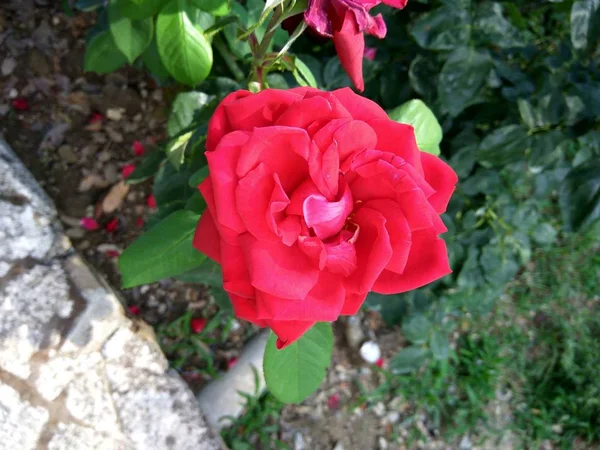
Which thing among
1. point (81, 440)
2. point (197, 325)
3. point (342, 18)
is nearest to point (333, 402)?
point (197, 325)

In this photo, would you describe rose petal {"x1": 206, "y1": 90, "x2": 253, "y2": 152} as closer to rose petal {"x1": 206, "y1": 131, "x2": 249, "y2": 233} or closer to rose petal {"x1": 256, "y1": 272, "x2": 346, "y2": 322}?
rose petal {"x1": 206, "y1": 131, "x2": 249, "y2": 233}

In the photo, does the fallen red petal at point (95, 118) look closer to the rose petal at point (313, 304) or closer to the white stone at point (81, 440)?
the white stone at point (81, 440)

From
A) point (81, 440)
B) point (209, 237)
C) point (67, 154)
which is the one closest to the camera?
point (209, 237)

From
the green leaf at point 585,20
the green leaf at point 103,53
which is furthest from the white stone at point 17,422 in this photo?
the green leaf at point 585,20

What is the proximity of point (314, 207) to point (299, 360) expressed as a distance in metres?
0.41

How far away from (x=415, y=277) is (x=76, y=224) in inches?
55.5

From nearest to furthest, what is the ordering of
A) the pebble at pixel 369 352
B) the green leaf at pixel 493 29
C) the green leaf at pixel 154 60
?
the green leaf at pixel 493 29, the green leaf at pixel 154 60, the pebble at pixel 369 352

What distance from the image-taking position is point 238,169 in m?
0.63

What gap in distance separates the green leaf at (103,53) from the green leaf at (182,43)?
13.8 inches

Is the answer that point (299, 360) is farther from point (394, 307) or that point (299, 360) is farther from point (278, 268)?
point (394, 307)

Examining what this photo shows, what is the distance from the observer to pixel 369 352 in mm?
1966

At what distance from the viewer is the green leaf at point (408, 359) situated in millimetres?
1869

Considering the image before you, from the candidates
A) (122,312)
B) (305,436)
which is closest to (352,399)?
(305,436)

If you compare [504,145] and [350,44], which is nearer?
[350,44]
